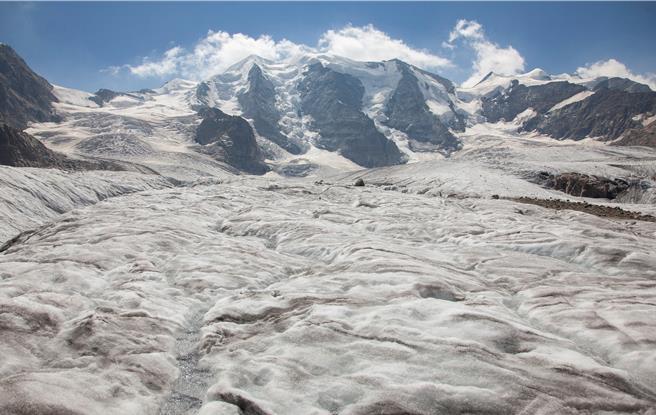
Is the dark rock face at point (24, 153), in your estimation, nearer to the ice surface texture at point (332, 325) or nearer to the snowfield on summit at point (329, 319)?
the snowfield on summit at point (329, 319)

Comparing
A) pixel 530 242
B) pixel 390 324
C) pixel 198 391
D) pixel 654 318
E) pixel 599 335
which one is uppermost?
pixel 530 242

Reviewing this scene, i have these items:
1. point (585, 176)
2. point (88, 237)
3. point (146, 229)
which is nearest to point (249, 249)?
point (146, 229)

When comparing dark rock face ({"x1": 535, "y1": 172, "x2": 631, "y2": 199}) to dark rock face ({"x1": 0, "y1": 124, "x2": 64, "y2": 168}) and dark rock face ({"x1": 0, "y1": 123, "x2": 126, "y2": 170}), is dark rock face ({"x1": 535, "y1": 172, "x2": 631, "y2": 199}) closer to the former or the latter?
dark rock face ({"x1": 0, "y1": 123, "x2": 126, "y2": 170})

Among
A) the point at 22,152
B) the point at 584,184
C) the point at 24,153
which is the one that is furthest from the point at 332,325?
the point at 22,152

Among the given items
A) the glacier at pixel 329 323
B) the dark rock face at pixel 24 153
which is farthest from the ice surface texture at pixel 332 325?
the dark rock face at pixel 24 153

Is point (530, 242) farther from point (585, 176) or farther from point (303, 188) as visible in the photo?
point (585, 176)
